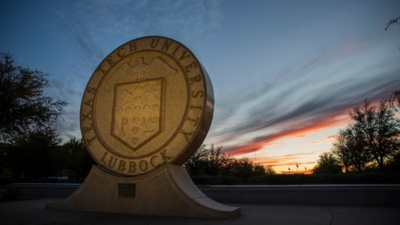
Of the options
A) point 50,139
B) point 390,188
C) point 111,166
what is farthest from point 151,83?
point 50,139

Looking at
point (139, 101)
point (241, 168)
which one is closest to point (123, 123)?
point (139, 101)

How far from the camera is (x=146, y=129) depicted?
7.29m

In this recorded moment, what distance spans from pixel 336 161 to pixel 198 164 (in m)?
21.7

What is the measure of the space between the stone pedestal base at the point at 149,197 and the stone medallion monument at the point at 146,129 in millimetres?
22

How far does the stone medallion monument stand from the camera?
255 inches

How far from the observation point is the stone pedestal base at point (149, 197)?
6.00 metres

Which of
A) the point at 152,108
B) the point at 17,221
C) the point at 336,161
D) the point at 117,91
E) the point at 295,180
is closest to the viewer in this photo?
the point at 17,221

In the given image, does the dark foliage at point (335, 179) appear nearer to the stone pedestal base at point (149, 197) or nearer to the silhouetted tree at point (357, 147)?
the stone pedestal base at point (149, 197)

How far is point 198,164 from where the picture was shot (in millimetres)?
33219

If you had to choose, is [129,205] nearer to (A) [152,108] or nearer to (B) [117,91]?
(A) [152,108]

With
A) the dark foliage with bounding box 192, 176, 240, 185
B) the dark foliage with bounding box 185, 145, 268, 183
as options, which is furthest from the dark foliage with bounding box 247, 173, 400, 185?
the dark foliage with bounding box 185, 145, 268, 183

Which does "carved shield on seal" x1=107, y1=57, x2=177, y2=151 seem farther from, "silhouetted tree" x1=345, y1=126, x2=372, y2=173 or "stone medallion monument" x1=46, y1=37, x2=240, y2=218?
"silhouetted tree" x1=345, y1=126, x2=372, y2=173

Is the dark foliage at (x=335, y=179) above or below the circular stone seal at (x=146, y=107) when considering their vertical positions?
below

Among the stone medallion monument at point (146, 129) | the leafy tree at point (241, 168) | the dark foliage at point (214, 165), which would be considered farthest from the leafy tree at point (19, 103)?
the leafy tree at point (241, 168)
